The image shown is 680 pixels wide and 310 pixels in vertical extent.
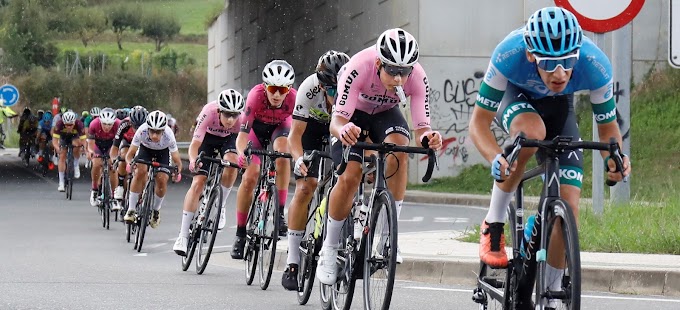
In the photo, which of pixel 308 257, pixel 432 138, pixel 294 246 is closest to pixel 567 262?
pixel 432 138

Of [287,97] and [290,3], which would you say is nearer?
[287,97]

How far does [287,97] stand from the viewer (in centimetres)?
1198

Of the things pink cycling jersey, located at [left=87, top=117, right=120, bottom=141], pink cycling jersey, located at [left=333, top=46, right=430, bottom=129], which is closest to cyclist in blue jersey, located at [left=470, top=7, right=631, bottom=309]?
pink cycling jersey, located at [left=333, top=46, right=430, bottom=129]

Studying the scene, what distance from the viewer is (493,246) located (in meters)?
7.28

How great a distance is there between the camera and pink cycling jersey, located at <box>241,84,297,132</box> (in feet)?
39.1

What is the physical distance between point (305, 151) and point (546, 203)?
3.93 m

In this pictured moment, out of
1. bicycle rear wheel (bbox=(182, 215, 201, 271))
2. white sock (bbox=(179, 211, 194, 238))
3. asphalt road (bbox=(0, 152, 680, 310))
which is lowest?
asphalt road (bbox=(0, 152, 680, 310))

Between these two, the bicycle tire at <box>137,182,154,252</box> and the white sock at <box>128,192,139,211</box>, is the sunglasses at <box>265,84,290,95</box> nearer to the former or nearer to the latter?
the bicycle tire at <box>137,182,154,252</box>

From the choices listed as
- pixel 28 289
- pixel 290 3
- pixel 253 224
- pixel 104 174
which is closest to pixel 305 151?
pixel 253 224

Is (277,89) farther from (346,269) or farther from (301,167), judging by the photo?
(346,269)

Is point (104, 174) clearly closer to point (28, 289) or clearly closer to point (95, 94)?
point (28, 289)

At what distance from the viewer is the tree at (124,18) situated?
125875 mm

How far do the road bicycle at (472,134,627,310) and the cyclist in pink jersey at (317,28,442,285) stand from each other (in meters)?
1.52

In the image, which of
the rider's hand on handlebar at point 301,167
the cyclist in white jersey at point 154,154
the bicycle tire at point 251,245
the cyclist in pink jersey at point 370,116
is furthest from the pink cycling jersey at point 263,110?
the cyclist in white jersey at point 154,154
